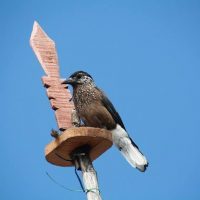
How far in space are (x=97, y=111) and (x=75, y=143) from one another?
1.28m

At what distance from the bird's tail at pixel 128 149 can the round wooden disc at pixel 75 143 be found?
62 cm

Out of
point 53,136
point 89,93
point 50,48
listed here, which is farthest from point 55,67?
point 53,136

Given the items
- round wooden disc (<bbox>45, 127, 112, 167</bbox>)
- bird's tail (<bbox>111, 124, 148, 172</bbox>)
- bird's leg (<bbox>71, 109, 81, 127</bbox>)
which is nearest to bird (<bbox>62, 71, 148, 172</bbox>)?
bird's tail (<bbox>111, 124, 148, 172</bbox>)

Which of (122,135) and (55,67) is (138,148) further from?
(55,67)

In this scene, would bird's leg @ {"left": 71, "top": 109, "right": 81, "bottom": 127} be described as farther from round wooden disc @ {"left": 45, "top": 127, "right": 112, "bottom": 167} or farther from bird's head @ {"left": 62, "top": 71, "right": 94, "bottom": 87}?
bird's head @ {"left": 62, "top": 71, "right": 94, "bottom": 87}

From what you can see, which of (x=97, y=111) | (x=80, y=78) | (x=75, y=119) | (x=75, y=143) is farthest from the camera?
(x=80, y=78)

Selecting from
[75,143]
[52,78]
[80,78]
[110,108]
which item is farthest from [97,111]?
[75,143]

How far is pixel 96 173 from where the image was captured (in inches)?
208

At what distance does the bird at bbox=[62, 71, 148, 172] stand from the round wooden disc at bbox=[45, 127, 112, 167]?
80 centimetres

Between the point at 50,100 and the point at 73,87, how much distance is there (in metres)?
0.96

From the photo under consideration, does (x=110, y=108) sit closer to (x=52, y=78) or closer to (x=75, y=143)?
(x=52, y=78)

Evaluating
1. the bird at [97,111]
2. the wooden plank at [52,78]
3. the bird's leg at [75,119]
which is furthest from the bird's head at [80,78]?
the bird's leg at [75,119]

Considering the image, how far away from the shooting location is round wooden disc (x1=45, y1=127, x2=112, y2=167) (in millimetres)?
5227

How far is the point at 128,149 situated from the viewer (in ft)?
21.3
